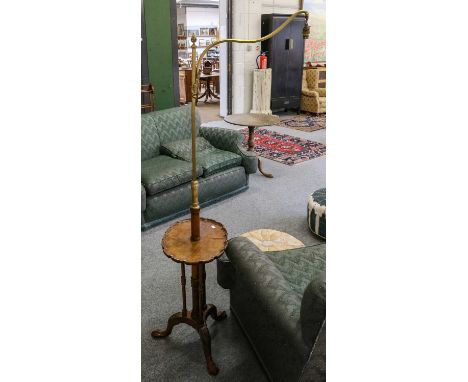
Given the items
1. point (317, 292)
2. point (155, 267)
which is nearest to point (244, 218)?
point (155, 267)

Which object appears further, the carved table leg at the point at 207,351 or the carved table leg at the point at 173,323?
the carved table leg at the point at 173,323

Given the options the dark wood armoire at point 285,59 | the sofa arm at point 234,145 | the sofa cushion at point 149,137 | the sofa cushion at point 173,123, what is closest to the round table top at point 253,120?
the sofa arm at point 234,145

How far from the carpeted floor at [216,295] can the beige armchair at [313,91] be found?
3888 millimetres

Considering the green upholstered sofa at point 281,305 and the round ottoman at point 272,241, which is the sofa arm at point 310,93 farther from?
the green upholstered sofa at point 281,305

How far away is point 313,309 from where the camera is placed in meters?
1.37

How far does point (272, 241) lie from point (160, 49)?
4.16 metres

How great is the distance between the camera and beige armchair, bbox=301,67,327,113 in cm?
820

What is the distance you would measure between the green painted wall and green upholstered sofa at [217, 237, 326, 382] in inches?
172

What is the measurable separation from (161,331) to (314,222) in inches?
64.8

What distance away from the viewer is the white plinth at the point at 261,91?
7660mm

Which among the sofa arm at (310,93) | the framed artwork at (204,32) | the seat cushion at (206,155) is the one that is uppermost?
the framed artwork at (204,32)

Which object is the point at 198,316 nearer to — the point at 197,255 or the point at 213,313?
the point at 213,313

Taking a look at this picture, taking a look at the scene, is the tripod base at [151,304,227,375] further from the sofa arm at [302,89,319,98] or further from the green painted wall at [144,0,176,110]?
the sofa arm at [302,89,319,98]
